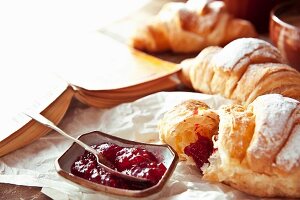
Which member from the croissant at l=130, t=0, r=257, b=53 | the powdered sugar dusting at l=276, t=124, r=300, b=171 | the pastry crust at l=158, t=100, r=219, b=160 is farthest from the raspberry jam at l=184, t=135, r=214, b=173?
the croissant at l=130, t=0, r=257, b=53

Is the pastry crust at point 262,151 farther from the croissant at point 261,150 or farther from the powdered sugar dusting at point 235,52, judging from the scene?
the powdered sugar dusting at point 235,52

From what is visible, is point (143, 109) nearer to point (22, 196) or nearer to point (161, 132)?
point (161, 132)

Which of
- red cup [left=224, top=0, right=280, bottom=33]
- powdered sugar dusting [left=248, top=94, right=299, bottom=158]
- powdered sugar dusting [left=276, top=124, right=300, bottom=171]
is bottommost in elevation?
red cup [left=224, top=0, right=280, bottom=33]

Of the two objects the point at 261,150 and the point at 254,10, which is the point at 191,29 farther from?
the point at 261,150

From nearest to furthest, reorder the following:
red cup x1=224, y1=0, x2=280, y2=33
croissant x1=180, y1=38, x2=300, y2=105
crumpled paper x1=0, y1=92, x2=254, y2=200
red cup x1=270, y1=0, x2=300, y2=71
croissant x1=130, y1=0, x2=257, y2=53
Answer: crumpled paper x1=0, y1=92, x2=254, y2=200, croissant x1=180, y1=38, x2=300, y2=105, red cup x1=270, y1=0, x2=300, y2=71, croissant x1=130, y1=0, x2=257, y2=53, red cup x1=224, y1=0, x2=280, y2=33

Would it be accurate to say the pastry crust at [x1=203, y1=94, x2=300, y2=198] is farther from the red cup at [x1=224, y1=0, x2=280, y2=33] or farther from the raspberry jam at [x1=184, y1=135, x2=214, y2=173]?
the red cup at [x1=224, y1=0, x2=280, y2=33]

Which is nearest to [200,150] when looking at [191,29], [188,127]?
[188,127]

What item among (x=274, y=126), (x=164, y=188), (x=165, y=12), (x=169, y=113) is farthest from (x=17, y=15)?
(x=274, y=126)
